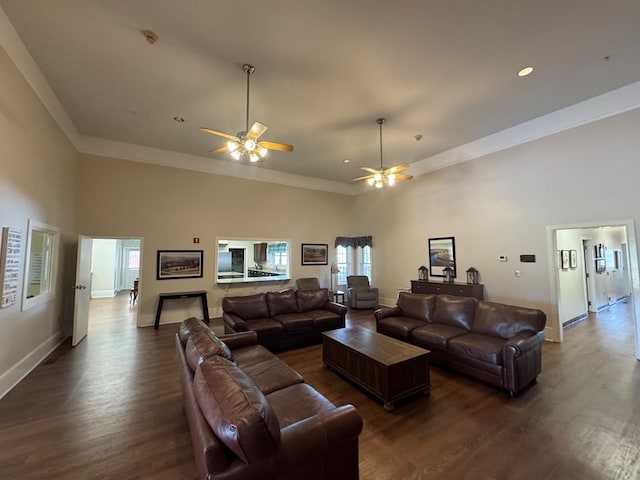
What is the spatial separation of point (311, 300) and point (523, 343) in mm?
3398

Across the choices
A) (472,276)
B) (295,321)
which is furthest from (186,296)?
(472,276)

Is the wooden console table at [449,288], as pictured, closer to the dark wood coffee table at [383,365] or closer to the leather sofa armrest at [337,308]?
the leather sofa armrest at [337,308]

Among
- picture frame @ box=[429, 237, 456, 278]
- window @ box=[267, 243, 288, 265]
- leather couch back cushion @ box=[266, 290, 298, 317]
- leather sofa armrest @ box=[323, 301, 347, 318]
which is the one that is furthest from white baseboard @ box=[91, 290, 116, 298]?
picture frame @ box=[429, 237, 456, 278]

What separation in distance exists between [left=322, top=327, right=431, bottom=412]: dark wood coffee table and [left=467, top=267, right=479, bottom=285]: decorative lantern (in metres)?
3.40

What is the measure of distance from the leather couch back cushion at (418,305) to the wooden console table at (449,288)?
171cm

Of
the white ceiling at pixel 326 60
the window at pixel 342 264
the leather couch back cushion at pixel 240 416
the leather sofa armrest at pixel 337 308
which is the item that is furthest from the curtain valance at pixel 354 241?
the leather couch back cushion at pixel 240 416

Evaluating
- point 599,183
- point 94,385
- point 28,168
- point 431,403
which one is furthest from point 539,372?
point 28,168

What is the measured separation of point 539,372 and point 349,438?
9.90 feet

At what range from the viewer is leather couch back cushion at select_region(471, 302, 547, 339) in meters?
3.35

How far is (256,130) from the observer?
332 cm

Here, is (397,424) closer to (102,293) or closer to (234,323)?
(234,323)

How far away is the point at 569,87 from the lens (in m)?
3.97

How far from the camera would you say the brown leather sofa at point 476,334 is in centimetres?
298

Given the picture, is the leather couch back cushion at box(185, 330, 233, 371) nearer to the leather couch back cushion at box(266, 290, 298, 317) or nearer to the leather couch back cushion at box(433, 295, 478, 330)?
the leather couch back cushion at box(266, 290, 298, 317)
